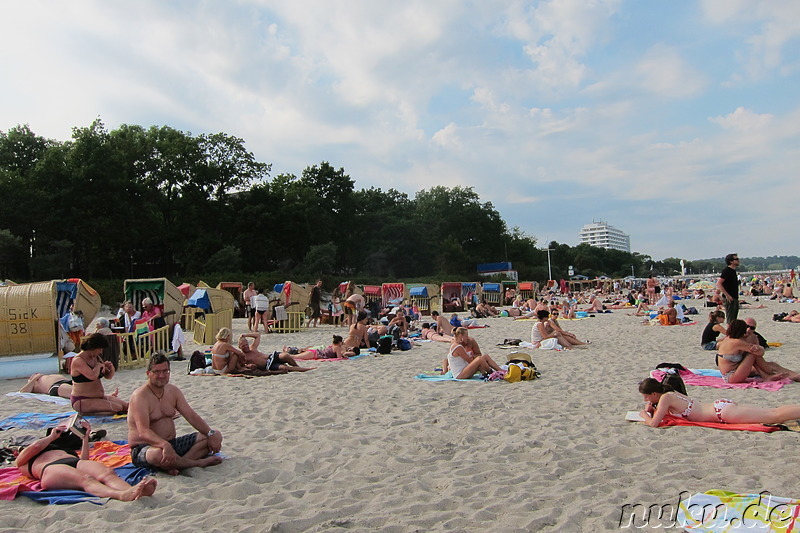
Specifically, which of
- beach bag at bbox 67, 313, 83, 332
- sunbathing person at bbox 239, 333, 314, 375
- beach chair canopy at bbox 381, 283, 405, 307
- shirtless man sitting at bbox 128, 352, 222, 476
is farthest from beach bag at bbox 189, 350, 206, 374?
beach chair canopy at bbox 381, 283, 405, 307

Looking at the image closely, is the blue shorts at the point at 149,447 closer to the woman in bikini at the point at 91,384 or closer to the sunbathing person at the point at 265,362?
the woman in bikini at the point at 91,384

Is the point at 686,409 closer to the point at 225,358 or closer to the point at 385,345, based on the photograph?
the point at 225,358

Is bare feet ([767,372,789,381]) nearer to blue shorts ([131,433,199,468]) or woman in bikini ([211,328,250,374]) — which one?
blue shorts ([131,433,199,468])

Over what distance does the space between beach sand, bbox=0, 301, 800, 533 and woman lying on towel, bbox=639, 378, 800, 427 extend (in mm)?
191

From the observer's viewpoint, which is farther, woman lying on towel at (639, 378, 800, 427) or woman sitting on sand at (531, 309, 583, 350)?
woman sitting on sand at (531, 309, 583, 350)

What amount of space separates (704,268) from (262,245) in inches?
7497

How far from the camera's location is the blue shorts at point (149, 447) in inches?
166

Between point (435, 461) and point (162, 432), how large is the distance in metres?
2.12

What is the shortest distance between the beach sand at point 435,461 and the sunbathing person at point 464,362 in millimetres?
297

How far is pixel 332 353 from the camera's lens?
1084cm

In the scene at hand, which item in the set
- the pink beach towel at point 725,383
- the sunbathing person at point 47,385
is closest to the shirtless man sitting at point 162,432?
the sunbathing person at point 47,385

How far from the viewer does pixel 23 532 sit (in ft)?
10.7

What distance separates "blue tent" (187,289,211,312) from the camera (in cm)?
1531

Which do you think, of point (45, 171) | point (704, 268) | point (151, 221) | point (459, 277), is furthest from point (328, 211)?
point (704, 268)
